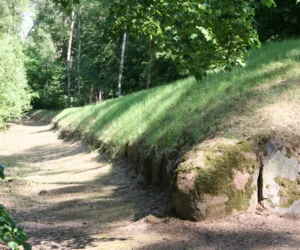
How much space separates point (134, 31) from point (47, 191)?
5745 mm

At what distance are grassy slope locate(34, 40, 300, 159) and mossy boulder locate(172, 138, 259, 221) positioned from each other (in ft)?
3.77

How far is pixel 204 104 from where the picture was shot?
28.7 feet

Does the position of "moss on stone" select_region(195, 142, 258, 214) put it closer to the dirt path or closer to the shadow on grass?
the dirt path

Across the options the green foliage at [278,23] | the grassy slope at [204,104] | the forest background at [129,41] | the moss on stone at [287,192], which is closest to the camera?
the forest background at [129,41]

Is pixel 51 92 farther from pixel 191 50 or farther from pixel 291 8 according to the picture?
pixel 191 50

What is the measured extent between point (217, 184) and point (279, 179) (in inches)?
39.1

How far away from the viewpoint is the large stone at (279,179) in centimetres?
559

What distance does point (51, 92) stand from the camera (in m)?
48.6

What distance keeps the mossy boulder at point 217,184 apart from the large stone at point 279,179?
182 millimetres

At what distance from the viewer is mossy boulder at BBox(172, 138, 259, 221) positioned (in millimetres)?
5438

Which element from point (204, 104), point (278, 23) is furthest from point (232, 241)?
point (278, 23)

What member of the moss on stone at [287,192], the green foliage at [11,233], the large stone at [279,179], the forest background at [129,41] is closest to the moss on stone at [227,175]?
the large stone at [279,179]

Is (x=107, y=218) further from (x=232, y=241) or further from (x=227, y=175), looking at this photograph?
(x=232, y=241)

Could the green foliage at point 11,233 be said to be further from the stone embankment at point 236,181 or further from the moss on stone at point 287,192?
the moss on stone at point 287,192
